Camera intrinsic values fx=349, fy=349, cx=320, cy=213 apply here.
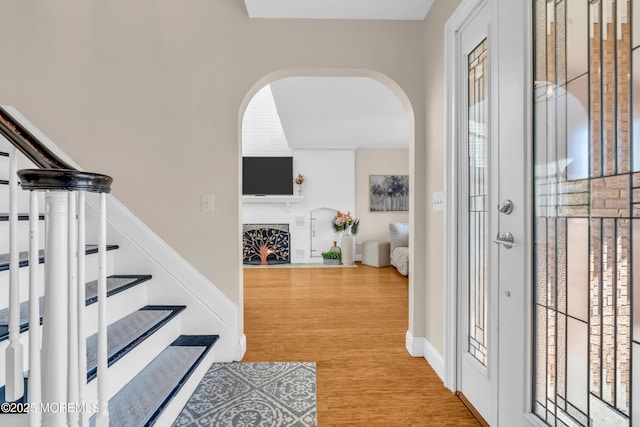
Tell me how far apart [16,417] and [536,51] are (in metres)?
2.21

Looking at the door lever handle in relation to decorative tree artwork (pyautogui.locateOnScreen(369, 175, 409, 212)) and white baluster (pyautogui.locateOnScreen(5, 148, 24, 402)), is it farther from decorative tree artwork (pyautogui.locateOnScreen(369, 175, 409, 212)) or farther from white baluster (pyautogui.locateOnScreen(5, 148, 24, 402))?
decorative tree artwork (pyautogui.locateOnScreen(369, 175, 409, 212))

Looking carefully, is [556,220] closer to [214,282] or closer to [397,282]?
[214,282]

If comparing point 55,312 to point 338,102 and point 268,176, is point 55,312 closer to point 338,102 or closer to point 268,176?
point 338,102

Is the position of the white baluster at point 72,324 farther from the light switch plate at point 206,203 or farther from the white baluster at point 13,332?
the light switch plate at point 206,203

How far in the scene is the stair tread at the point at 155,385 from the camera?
1.42 metres

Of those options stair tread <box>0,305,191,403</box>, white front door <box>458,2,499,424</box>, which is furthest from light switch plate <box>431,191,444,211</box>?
stair tread <box>0,305,191,403</box>

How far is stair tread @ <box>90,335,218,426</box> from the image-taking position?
4.65 ft

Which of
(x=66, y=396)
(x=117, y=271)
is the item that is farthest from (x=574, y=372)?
(x=117, y=271)

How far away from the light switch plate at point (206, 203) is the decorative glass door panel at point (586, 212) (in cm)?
188

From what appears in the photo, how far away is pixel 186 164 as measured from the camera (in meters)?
2.37

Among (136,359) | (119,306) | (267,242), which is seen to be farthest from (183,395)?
(267,242)

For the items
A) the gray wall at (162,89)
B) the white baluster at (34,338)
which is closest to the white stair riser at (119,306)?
the gray wall at (162,89)

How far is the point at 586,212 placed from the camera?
112 cm

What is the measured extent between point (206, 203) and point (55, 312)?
1481 millimetres
